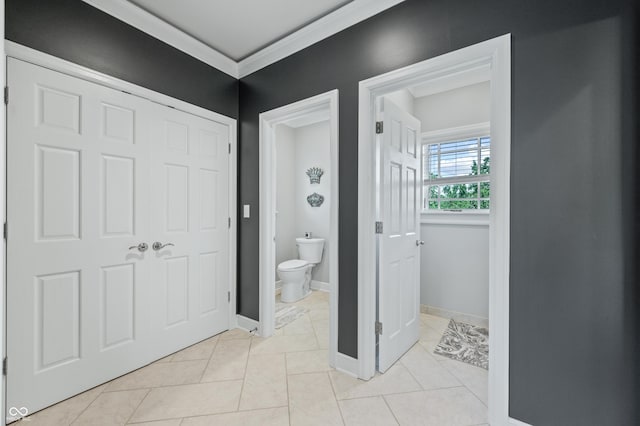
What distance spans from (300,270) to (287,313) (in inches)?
22.4

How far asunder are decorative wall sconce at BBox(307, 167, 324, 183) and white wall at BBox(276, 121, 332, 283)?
0.05 metres

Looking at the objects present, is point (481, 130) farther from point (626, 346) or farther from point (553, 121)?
point (626, 346)

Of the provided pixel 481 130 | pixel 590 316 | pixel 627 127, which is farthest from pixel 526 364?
pixel 481 130

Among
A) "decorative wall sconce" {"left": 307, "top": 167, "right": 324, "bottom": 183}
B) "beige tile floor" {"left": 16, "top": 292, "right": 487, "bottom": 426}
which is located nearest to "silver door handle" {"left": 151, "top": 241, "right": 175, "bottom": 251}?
"beige tile floor" {"left": 16, "top": 292, "right": 487, "bottom": 426}

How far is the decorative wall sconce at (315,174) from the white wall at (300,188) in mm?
52

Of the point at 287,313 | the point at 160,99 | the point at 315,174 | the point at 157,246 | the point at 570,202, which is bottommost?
the point at 287,313

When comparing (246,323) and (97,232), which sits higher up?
(97,232)

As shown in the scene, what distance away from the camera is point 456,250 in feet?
9.93

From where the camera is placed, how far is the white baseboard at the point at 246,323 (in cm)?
267

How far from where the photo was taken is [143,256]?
82.9 inches

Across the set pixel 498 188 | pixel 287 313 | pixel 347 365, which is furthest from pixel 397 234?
pixel 287 313

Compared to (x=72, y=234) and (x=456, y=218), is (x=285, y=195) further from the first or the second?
(x=72, y=234)

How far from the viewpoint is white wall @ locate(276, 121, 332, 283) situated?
4.18m

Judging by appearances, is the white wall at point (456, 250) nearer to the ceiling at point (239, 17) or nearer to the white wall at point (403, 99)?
the white wall at point (403, 99)
